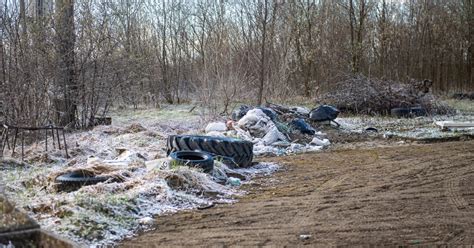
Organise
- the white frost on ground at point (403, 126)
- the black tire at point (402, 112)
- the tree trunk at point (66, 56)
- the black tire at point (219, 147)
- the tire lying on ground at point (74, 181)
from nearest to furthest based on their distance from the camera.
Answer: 1. the tire lying on ground at point (74, 181)
2. the black tire at point (219, 147)
3. the white frost on ground at point (403, 126)
4. the tree trunk at point (66, 56)
5. the black tire at point (402, 112)

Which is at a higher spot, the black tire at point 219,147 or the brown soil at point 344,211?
the black tire at point 219,147

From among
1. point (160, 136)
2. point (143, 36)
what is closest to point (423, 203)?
Result: point (160, 136)

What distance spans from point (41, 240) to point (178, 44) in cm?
2183

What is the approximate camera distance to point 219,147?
28.9 ft

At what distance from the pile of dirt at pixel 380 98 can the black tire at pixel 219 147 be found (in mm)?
9624

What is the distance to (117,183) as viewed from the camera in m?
6.44

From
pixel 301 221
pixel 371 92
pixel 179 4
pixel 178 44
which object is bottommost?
pixel 301 221

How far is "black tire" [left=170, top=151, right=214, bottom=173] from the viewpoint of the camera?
7.33 metres

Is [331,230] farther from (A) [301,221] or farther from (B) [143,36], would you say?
(B) [143,36]

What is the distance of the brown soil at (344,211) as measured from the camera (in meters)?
4.64

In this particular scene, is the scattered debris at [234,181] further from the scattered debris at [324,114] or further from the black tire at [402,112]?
the black tire at [402,112]

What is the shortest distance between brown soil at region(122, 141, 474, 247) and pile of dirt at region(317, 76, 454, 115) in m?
8.95

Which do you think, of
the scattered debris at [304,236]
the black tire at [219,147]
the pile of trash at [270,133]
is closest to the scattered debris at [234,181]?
the black tire at [219,147]

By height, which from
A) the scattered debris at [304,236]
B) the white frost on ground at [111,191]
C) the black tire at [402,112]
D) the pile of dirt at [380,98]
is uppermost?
the pile of dirt at [380,98]
